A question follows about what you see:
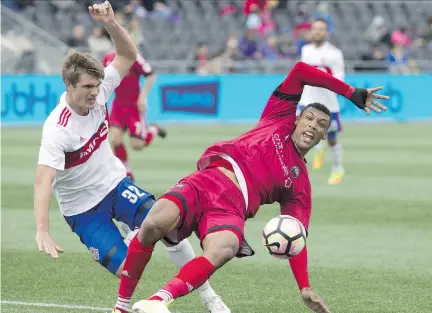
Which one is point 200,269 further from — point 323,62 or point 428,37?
point 428,37

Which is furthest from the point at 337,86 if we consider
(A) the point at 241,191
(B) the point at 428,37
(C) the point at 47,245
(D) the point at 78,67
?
(B) the point at 428,37

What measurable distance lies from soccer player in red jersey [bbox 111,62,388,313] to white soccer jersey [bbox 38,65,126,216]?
704mm

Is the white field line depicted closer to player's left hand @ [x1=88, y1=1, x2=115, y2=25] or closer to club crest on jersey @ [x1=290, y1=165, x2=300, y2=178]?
club crest on jersey @ [x1=290, y1=165, x2=300, y2=178]

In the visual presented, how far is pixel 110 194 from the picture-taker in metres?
7.28

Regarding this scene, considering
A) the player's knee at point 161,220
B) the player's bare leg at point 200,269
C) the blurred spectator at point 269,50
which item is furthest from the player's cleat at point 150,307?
the blurred spectator at point 269,50

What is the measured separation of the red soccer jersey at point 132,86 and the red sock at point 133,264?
8521mm

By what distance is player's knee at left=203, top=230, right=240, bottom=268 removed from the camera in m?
6.23

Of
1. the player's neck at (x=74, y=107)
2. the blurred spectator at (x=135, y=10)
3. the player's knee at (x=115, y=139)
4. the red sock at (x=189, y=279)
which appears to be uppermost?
the blurred spectator at (x=135, y=10)

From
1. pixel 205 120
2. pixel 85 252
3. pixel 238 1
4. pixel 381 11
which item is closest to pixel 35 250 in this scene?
pixel 85 252

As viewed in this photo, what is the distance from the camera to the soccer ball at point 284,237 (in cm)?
659

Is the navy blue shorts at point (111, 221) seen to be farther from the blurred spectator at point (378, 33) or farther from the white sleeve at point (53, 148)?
the blurred spectator at point (378, 33)

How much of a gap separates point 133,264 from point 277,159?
120 cm

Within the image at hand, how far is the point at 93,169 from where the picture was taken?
7.25 meters

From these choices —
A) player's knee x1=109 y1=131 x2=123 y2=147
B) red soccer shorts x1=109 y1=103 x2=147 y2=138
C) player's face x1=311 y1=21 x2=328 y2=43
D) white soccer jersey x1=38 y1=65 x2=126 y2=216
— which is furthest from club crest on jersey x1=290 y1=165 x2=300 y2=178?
player's face x1=311 y1=21 x2=328 y2=43
